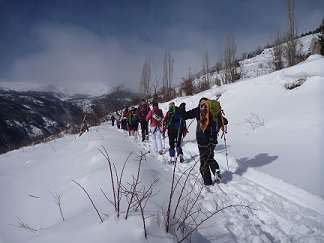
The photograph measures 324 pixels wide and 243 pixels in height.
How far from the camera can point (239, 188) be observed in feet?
20.6

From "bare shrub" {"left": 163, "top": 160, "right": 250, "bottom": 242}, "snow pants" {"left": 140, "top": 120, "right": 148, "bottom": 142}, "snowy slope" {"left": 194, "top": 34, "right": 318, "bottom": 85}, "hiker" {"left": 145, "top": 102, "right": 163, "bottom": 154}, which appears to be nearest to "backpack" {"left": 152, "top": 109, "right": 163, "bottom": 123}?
"hiker" {"left": 145, "top": 102, "right": 163, "bottom": 154}

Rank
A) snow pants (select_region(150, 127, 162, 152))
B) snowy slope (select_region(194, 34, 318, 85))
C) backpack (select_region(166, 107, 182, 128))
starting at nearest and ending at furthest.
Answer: backpack (select_region(166, 107, 182, 128)), snow pants (select_region(150, 127, 162, 152)), snowy slope (select_region(194, 34, 318, 85))

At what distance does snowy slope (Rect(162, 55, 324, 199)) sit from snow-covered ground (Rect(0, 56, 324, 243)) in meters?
0.03

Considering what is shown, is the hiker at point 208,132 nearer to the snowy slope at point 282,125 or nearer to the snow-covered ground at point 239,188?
the snow-covered ground at point 239,188

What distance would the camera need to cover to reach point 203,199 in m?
5.64

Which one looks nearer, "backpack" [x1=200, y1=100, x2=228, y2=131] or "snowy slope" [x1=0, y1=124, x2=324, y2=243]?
"snowy slope" [x1=0, y1=124, x2=324, y2=243]

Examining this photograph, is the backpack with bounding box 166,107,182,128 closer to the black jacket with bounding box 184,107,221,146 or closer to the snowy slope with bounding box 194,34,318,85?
the black jacket with bounding box 184,107,221,146

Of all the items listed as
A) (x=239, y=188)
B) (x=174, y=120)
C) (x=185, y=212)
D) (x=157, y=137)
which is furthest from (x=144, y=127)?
(x=185, y=212)

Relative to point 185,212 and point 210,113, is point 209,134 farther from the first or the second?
point 185,212

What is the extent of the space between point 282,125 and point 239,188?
4824 mm

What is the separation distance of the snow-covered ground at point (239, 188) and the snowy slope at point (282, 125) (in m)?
0.03

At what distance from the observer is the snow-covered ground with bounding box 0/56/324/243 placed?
3.71 m

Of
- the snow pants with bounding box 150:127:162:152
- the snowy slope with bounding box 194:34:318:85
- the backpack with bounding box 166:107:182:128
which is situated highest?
the snowy slope with bounding box 194:34:318:85

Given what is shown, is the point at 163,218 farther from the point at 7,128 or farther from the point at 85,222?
the point at 7,128
